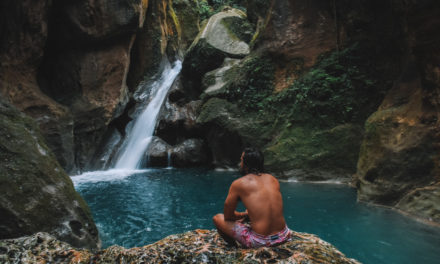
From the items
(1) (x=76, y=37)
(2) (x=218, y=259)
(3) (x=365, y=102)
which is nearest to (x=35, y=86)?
(1) (x=76, y=37)

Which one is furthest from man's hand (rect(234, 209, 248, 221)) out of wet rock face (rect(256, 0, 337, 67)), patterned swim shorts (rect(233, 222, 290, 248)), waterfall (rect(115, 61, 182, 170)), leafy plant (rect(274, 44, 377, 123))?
waterfall (rect(115, 61, 182, 170))

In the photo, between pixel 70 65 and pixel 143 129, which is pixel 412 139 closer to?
pixel 143 129

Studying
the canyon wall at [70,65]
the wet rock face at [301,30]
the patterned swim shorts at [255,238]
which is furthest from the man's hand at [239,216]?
the canyon wall at [70,65]

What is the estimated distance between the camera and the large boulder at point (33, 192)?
324 centimetres

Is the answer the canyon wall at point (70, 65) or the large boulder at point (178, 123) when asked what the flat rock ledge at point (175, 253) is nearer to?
the canyon wall at point (70, 65)

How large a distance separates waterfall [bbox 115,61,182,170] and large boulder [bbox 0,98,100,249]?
29.0 feet

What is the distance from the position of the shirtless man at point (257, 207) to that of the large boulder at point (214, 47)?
1248 centimetres

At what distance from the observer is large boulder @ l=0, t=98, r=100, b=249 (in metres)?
3.24

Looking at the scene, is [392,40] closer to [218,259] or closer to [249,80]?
[249,80]

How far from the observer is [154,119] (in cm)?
1476

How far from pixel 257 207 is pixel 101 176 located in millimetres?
9892

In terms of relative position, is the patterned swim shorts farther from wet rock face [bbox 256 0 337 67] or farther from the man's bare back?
wet rock face [bbox 256 0 337 67]

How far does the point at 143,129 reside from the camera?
1447cm

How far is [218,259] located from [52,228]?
7.92ft
